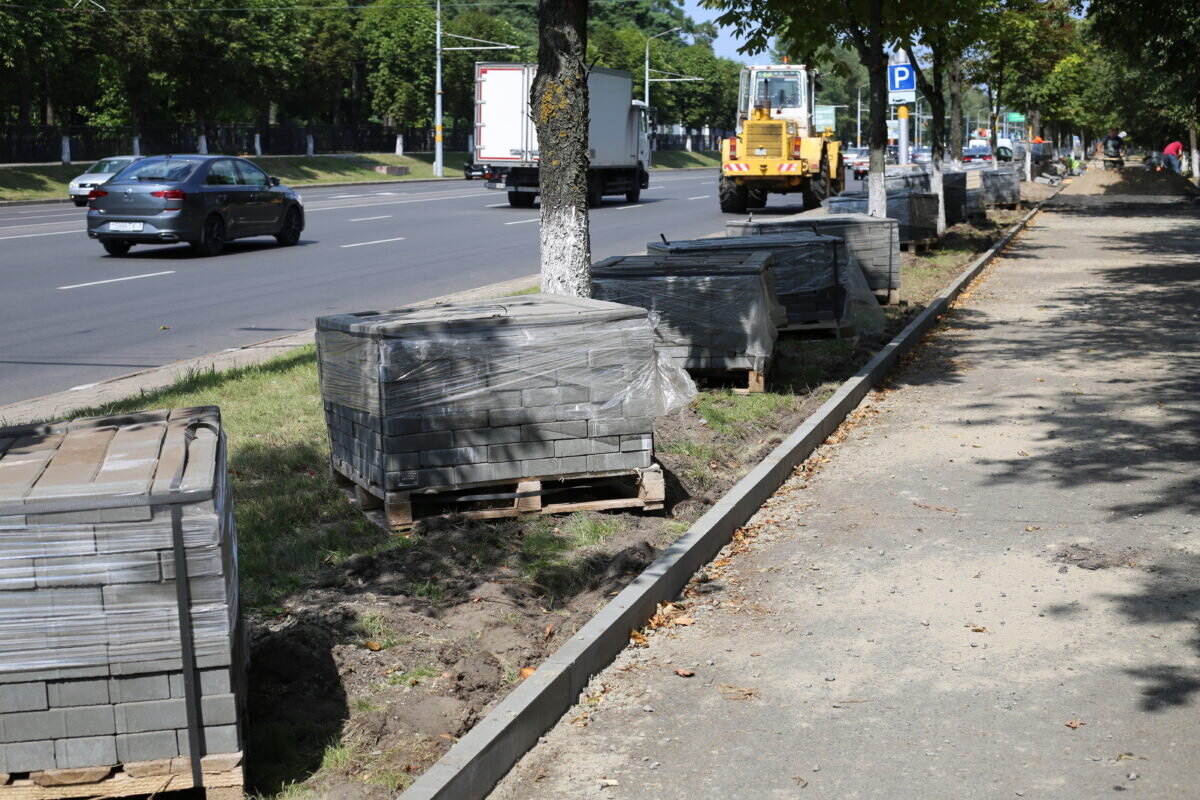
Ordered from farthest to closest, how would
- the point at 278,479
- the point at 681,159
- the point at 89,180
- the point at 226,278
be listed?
the point at 681,159 < the point at 89,180 < the point at 226,278 < the point at 278,479

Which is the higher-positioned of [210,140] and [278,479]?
[210,140]

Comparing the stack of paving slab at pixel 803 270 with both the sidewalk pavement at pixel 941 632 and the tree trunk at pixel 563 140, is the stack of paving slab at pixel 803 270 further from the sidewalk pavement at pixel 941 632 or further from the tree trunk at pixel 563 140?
the tree trunk at pixel 563 140

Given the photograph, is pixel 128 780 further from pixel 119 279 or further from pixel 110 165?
pixel 110 165

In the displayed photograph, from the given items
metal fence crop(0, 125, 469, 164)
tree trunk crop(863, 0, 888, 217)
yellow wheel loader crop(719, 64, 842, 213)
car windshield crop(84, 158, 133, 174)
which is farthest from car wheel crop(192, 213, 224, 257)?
metal fence crop(0, 125, 469, 164)

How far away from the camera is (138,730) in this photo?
362 centimetres

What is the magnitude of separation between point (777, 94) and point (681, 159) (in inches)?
2456

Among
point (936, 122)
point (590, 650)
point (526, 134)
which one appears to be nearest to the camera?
point (590, 650)

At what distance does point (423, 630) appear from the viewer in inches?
205

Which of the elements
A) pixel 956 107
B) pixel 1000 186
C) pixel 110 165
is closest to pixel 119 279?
pixel 956 107

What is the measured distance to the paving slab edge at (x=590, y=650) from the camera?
3906 millimetres

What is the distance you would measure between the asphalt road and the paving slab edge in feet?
19.1

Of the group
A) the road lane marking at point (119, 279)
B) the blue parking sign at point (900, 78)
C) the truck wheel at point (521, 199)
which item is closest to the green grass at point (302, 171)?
the truck wheel at point (521, 199)

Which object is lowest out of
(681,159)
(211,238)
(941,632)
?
(941,632)

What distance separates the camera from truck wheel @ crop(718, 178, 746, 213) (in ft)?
106
